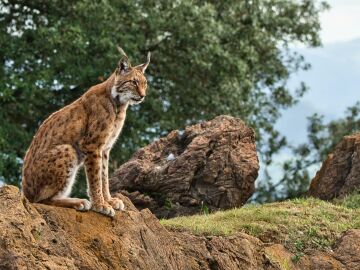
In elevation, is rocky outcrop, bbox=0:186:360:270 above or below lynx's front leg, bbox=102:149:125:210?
below

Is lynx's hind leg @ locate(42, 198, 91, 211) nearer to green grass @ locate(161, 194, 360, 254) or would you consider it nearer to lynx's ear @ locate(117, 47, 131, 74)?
lynx's ear @ locate(117, 47, 131, 74)

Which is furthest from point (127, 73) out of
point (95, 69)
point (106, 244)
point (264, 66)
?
point (264, 66)

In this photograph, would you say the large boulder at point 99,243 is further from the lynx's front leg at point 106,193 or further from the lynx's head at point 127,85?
the lynx's head at point 127,85

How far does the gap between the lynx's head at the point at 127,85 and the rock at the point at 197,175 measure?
18.6 feet

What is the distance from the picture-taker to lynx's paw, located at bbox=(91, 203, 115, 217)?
12.2m

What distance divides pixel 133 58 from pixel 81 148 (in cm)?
1859

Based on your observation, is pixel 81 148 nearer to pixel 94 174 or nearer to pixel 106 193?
pixel 94 174

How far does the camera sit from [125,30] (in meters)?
32.2

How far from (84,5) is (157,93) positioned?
14.2ft

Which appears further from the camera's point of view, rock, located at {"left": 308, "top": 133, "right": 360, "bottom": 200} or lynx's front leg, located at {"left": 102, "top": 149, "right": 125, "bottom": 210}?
rock, located at {"left": 308, "top": 133, "right": 360, "bottom": 200}

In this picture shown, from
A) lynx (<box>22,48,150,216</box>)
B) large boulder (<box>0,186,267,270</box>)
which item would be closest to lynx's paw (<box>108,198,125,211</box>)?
lynx (<box>22,48,150,216</box>)

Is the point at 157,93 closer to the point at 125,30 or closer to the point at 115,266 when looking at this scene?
the point at 125,30

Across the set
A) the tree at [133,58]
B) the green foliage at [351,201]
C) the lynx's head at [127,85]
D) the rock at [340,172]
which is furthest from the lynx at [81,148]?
the tree at [133,58]

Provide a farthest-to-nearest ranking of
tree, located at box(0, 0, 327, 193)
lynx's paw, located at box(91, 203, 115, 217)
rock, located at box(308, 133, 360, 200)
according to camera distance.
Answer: tree, located at box(0, 0, 327, 193)
rock, located at box(308, 133, 360, 200)
lynx's paw, located at box(91, 203, 115, 217)
